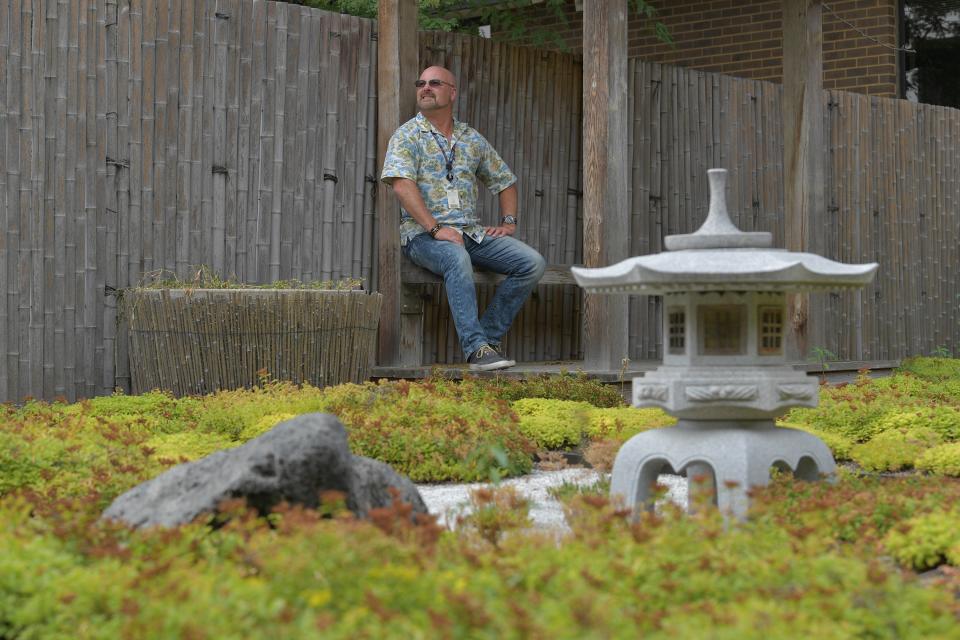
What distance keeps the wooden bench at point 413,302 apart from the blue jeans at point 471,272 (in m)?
0.06

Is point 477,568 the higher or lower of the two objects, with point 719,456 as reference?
lower

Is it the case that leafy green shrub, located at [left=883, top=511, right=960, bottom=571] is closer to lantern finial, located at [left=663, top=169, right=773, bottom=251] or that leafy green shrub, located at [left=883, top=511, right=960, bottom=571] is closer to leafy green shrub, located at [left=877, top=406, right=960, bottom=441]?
lantern finial, located at [left=663, top=169, right=773, bottom=251]

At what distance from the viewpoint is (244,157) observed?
8062 mm

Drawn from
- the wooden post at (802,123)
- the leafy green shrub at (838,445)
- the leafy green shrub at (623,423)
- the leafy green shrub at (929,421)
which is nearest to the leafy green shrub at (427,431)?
the leafy green shrub at (623,423)

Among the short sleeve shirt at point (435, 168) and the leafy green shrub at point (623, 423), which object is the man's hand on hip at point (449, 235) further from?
the leafy green shrub at point (623, 423)

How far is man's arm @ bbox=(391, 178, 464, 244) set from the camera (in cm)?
794

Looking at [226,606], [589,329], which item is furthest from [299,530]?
[589,329]

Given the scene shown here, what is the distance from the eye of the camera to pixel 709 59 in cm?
1311

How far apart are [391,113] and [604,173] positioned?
144 cm

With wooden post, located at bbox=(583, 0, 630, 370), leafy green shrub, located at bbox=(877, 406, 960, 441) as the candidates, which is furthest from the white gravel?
wooden post, located at bbox=(583, 0, 630, 370)

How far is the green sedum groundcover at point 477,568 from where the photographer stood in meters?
2.75

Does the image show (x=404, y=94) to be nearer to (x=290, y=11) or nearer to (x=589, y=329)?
(x=290, y=11)

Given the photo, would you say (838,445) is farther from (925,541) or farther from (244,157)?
(244,157)

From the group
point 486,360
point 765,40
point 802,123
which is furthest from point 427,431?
point 765,40
